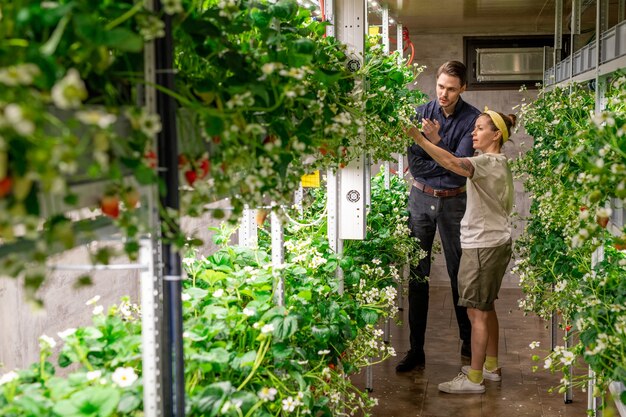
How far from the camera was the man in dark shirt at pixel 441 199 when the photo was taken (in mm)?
5410

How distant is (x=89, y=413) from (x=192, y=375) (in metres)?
0.37

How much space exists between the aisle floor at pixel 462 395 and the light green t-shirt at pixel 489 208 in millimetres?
672

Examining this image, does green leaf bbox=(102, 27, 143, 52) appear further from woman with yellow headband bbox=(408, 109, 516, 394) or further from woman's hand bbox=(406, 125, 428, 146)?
woman with yellow headband bbox=(408, 109, 516, 394)

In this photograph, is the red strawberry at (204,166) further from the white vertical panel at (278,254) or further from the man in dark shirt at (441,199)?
the man in dark shirt at (441,199)

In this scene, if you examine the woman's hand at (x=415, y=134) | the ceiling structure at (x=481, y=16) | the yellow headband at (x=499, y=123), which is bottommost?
the woman's hand at (x=415, y=134)

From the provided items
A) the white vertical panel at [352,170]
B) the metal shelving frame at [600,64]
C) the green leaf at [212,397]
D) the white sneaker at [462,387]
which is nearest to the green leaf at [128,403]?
the green leaf at [212,397]

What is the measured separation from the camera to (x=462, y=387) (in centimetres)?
489

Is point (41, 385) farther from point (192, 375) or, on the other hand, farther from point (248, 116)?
point (248, 116)

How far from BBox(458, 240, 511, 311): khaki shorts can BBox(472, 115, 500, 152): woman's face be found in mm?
574

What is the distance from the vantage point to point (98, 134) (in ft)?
3.29

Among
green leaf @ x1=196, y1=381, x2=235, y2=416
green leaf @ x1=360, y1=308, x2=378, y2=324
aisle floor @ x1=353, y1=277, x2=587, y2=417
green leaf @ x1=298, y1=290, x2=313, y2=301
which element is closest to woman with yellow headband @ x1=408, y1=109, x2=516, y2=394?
aisle floor @ x1=353, y1=277, x2=587, y2=417

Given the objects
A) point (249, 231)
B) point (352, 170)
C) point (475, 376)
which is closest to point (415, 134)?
point (352, 170)

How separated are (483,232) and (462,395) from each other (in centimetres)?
96

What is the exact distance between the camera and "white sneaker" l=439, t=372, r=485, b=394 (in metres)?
4.88
